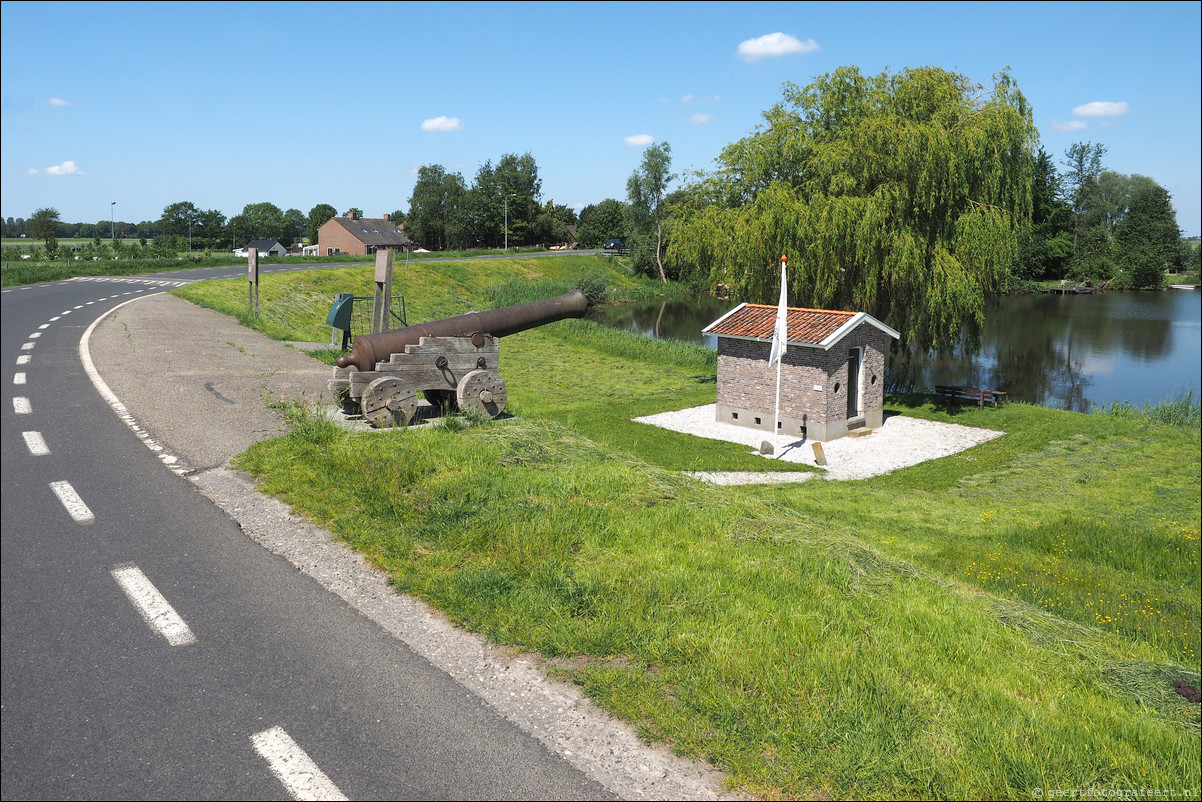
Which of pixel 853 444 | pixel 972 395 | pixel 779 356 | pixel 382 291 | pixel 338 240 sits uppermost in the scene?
pixel 338 240

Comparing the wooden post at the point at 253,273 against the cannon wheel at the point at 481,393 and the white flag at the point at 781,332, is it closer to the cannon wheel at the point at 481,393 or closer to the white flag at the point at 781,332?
the cannon wheel at the point at 481,393

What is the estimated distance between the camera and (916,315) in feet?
85.1

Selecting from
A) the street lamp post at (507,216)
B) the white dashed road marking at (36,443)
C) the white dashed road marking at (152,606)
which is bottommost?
the white dashed road marking at (152,606)

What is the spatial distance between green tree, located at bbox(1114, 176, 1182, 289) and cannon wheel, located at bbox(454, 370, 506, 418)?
15.8 metres

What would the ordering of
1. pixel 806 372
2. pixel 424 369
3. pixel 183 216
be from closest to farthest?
pixel 424 369 → pixel 806 372 → pixel 183 216

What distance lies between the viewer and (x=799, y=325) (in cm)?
2106

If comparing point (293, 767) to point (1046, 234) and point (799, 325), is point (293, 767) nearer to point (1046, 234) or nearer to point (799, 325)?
point (799, 325)

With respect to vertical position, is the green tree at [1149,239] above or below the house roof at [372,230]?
below

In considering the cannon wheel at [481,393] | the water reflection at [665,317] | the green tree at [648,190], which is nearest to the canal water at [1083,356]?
the water reflection at [665,317]

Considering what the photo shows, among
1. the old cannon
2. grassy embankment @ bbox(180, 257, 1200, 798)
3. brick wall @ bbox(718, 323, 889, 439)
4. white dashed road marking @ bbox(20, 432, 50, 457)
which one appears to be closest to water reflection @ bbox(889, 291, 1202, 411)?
brick wall @ bbox(718, 323, 889, 439)

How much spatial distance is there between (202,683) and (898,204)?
24.8m

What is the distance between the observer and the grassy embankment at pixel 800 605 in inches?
175

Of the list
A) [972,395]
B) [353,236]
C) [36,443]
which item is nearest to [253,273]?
[36,443]

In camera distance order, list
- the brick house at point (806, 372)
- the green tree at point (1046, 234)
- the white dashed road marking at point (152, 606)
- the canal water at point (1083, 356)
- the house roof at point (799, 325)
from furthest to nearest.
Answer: the green tree at point (1046, 234) < the canal water at point (1083, 356) < the brick house at point (806, 372) < the house roof at point (799, 325) < the white dashed road marking at point (152, 606)
